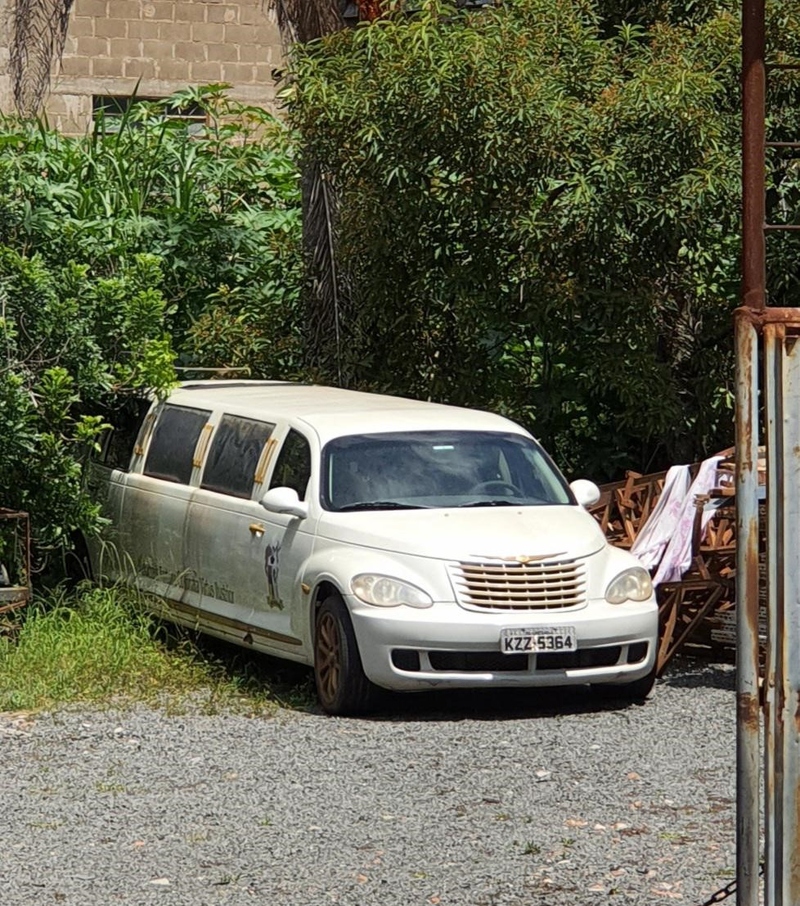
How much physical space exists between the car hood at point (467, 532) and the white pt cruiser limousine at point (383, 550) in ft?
0.04

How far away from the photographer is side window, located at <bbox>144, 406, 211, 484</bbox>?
1212 centimetres

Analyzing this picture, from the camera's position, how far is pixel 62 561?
43.2ft

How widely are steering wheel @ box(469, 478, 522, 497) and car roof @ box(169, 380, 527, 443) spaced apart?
386 millimetres

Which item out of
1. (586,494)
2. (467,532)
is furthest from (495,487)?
(467,532)

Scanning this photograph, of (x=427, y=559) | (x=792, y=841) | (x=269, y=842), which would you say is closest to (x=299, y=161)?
(x=427, y=559)

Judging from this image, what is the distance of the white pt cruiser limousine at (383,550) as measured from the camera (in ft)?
32.9

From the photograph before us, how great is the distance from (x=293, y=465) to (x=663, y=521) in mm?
2290

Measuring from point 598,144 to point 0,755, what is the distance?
594 cm

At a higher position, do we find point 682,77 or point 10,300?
point 682,77

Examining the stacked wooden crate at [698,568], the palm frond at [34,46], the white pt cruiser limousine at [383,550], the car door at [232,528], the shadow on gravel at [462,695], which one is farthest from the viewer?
the palm frond at [34,46]

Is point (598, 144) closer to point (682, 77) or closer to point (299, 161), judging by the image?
point (682, 77)

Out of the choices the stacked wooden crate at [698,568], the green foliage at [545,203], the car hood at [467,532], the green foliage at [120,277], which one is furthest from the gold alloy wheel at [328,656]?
the green foliage at [545,203]

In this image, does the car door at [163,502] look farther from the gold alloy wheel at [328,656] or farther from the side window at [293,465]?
Result: the gold alloy wheel at [328,656]

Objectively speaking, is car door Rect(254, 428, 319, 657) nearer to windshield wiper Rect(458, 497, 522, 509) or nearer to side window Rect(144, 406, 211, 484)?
windshield wiper Rect(458, 497, 522, 509)
